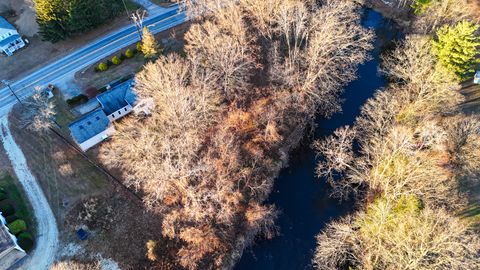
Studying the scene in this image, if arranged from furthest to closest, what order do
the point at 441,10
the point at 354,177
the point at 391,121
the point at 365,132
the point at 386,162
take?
the point at 441,10
the point at 365,132
the point at 391,121
the point at 354,177
the point at 386,162

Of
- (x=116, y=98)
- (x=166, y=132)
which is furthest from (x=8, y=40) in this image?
(x=166, y=132)

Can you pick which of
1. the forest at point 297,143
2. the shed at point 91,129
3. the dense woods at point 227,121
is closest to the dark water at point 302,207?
the forest at point 297,143

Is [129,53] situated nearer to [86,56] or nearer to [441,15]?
[86,56]

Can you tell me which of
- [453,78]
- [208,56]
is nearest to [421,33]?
[453,78]

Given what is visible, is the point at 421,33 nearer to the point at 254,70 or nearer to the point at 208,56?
the point at 254,70

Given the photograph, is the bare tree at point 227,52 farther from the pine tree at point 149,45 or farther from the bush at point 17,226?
the bush at point 17,226

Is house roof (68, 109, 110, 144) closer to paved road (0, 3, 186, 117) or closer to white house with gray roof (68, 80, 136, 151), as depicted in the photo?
white house with gray roof (68, 80, 136, 151)

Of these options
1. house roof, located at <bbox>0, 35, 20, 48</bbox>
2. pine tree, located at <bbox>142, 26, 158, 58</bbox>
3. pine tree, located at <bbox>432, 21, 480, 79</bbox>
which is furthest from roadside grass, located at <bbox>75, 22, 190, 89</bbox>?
pine tree, located at <bbox>432, 21, 480, 79</bbox>
